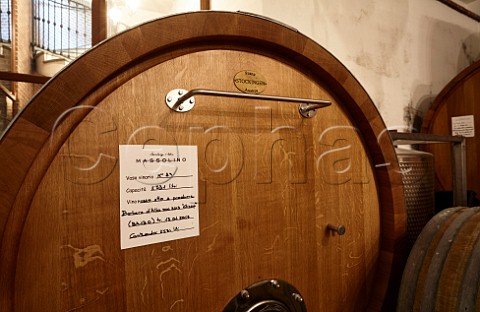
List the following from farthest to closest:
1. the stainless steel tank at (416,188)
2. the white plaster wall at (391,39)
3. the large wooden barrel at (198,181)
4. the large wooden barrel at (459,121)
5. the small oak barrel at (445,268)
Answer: the large wooden barrel at (459,121) < the white plaster wall at (391,39) < the stainless steel tank at (416,188) < the small oak barrel at (445,268) < the large wooden barrel at (198,181)

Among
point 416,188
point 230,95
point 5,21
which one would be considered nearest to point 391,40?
point 416,188

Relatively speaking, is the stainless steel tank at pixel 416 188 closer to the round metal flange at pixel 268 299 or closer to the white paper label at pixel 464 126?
the round metal flange at pixel 268 299

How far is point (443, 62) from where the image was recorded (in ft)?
7.13

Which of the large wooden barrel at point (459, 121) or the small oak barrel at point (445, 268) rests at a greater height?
the large wooden barrel at point (459, 121)

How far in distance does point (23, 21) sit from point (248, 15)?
667 millimetres

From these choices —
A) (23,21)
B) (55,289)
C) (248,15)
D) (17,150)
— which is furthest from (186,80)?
(23,21)

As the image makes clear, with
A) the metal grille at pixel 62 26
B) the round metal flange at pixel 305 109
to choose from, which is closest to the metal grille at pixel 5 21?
the metal grille at pixel 62 26

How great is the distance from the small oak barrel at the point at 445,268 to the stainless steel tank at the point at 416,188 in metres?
0.17

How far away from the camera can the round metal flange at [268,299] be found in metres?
0.70

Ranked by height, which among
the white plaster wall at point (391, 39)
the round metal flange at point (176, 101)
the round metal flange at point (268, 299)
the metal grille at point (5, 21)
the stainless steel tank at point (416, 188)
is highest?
the white plaster wall at point (391, 39)

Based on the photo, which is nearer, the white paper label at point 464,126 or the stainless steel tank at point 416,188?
the stainless steel tank at point 416,188

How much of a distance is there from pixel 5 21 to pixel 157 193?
2.30 ft

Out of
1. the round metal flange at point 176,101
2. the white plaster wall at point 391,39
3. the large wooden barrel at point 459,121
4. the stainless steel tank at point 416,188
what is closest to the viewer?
the round metal flange at point 176,101

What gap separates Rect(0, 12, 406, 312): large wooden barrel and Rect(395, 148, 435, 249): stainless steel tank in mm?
183
